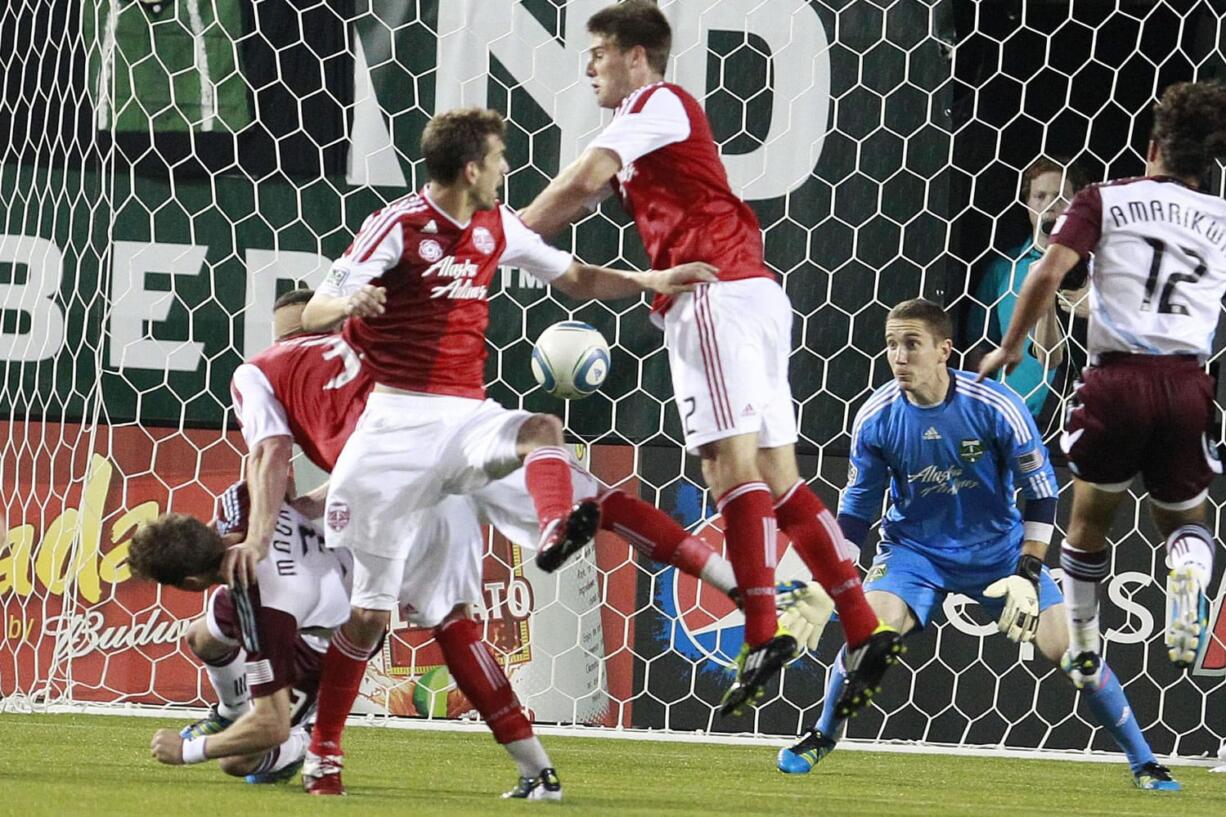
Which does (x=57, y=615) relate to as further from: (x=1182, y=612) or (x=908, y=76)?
(x=1182, y=612)

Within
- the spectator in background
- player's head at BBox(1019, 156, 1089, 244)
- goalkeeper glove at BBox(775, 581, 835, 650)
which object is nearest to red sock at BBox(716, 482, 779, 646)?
goalkeeper glove at BBox(775, 581, 835, 650)

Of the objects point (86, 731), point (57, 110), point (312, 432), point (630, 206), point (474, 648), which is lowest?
point (86, 731)

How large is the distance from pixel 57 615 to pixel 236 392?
2517 millimetres

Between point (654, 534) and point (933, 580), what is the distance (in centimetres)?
A: 166

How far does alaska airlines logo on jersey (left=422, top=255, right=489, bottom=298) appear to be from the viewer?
458cm

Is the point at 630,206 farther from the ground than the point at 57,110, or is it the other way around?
the point at 57,110

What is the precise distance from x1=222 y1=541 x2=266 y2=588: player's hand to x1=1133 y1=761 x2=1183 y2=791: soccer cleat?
2730 millimetres

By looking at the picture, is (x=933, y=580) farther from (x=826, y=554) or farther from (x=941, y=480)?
(x=826, y=554)

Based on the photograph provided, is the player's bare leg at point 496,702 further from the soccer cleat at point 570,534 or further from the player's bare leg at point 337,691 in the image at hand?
the soccer cleat at point 570,534

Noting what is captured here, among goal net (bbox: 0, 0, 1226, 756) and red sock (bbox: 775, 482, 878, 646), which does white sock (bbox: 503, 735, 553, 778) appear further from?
goal net (bbox: 0, 0, 1226, 756)

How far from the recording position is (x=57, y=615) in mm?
7277

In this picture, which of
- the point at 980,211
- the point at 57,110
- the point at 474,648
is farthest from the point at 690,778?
the point at 57,110

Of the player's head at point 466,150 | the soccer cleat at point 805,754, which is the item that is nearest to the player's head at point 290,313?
the player's head at point 466,150

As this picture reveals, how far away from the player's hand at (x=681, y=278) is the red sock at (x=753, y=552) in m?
0.52
